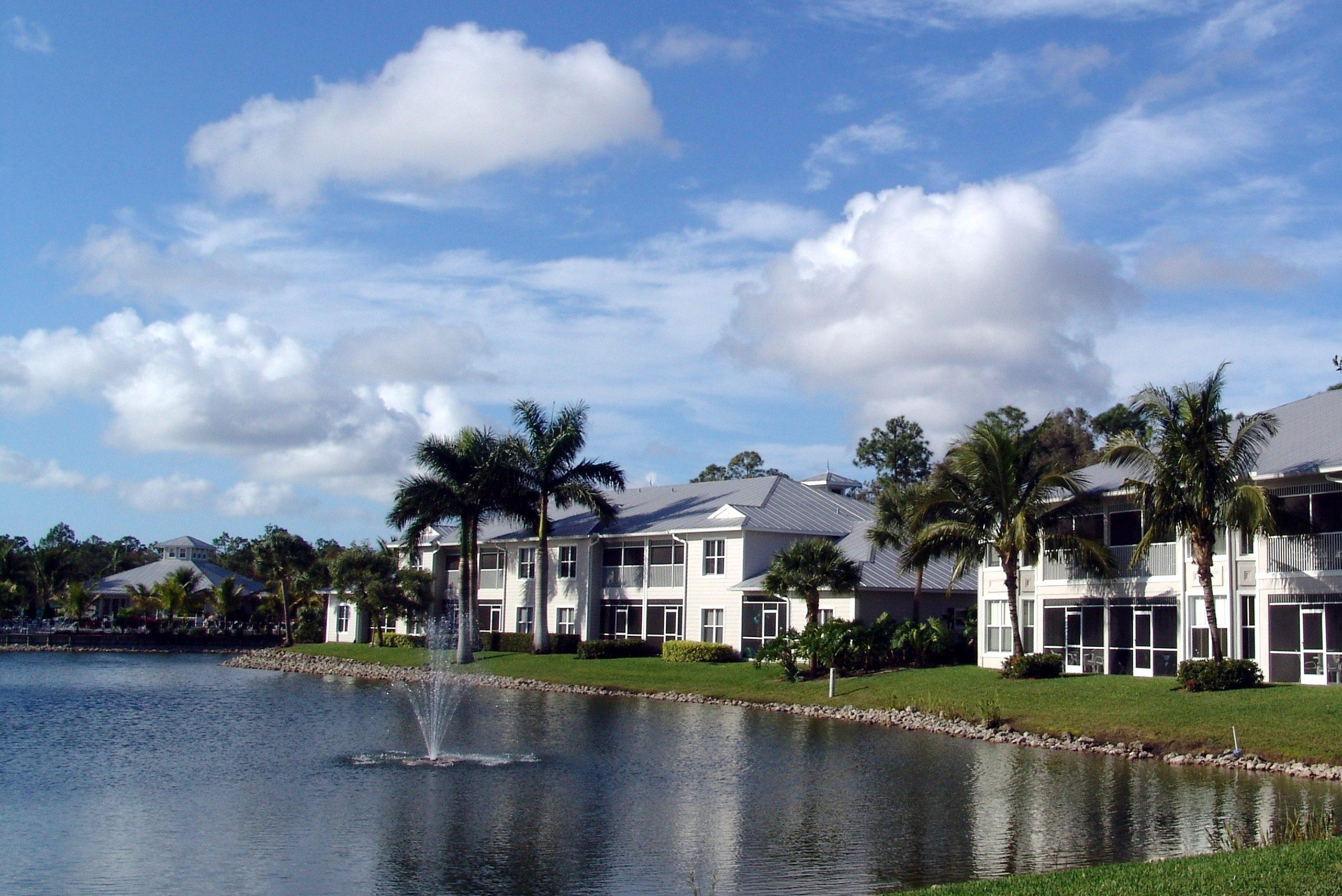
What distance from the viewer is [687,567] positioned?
177ft

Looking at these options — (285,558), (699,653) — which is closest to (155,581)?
(285,558)

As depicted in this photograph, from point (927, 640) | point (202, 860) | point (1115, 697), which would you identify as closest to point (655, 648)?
point (927, 640)

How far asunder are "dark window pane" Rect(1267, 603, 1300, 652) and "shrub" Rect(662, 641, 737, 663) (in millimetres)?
21738

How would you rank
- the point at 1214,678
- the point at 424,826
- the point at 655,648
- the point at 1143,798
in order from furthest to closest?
the point at 655,648, the point at 1214,678, the point at 1143,798, the point at 424,826

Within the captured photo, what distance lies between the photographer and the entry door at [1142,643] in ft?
118

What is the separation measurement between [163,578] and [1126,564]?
251ft

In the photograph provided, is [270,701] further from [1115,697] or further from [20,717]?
[1115,697]

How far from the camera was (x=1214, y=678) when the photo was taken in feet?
99.3

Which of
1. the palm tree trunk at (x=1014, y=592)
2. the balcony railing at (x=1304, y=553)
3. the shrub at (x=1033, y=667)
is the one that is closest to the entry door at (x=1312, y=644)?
the balcony railing at (x=1304, y=553)

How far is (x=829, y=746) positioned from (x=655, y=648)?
1065 inches

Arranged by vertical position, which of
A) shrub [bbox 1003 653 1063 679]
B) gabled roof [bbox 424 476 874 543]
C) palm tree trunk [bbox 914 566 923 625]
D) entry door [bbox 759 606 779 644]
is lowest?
shrub [bbox 1003 653 1063 679]

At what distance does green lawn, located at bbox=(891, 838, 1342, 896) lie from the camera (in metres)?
11.0

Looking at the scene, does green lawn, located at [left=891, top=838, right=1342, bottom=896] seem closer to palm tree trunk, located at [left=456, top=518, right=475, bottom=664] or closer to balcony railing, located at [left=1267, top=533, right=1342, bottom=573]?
balcony railing, located at [left=1267, top=533, right=1342, bottom=573]

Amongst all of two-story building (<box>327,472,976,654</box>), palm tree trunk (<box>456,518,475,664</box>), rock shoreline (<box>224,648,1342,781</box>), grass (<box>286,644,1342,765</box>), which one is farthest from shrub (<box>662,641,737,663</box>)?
palm tree trunk (<box>456,518,475,664</box>)
